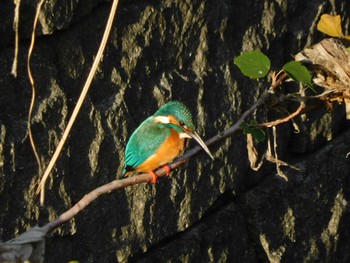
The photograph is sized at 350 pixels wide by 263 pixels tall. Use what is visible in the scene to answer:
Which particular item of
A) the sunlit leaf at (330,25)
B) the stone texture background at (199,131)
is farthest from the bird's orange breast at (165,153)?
the sunlit leaf at (330,25)

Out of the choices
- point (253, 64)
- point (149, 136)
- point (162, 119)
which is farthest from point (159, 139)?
point (253, 64)

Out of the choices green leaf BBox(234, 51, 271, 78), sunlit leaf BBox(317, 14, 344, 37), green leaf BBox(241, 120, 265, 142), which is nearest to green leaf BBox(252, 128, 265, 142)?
green leaf BBox(241, 120, 265, 142)

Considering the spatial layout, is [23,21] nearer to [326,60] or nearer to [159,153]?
[159,153]

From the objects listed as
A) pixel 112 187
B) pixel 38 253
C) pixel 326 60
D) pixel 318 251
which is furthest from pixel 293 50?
pixel 38 253

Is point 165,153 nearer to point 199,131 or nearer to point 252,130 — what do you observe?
point 199,131

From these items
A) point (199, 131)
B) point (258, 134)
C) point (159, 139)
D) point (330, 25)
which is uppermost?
point (330, 25)

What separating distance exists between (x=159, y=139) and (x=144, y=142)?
98mm

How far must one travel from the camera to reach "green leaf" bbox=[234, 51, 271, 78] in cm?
229

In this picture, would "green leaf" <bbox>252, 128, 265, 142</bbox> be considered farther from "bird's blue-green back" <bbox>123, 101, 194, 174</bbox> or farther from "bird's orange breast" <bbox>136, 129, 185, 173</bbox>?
"bird's orange breast" <bbox>136, 129, 185, 173</bbox>

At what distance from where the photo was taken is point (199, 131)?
3.65 metres

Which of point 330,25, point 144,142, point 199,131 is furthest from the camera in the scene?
point 199,131

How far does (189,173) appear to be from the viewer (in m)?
3.71

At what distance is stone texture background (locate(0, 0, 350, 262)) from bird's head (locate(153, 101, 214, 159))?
0.16 metres

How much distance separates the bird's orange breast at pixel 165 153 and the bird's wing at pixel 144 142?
0.02 meters
